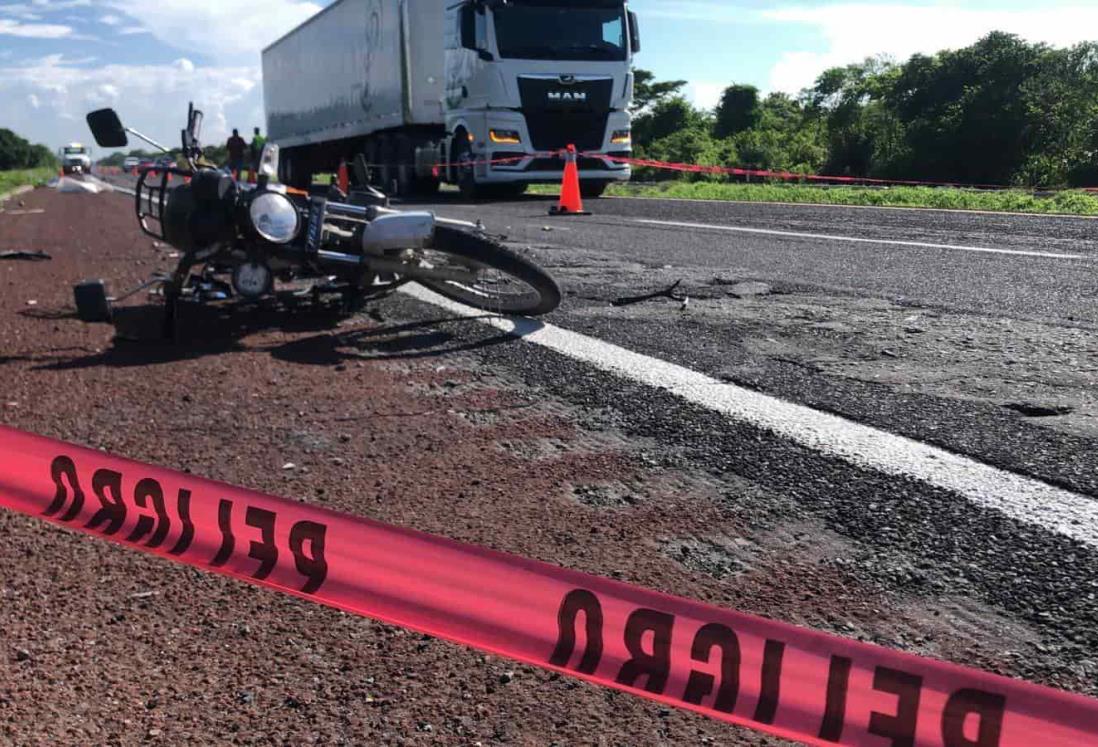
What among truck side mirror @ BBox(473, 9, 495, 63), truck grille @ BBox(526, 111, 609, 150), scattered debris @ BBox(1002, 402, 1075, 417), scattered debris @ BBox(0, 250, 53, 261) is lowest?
scattered debris @ BBox(1002, 402, 1075, 417)

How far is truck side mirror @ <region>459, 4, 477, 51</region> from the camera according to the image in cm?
1683

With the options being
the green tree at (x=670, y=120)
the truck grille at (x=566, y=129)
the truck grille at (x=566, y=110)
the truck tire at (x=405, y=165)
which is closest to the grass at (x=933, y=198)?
the truck grille at (x=566, y=129)

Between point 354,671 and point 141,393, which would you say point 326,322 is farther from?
point 354,671

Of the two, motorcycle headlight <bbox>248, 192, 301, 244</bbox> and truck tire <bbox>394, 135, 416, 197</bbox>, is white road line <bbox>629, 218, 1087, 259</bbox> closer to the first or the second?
motorcycle headlight <bbox>248, 192, 301, 244</bbox>

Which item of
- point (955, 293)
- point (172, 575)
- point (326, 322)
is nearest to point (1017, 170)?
point (955, 293)

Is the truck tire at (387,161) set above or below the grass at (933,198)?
above

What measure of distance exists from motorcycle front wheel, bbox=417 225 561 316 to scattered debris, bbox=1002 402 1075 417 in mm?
2495

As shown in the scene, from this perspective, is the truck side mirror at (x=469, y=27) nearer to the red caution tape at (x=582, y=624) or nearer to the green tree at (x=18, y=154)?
the red caution tape at (x=582, y=624)

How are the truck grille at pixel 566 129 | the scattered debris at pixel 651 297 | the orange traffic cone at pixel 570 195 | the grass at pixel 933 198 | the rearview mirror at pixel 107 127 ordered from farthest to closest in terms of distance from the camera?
the truck grille at pixel 566 129
the grass at pixel 933 198
the orange traffic cone at pixel 570 195
the scattered debris at pixel 651 297
the rearview mirror at pixel 107 127

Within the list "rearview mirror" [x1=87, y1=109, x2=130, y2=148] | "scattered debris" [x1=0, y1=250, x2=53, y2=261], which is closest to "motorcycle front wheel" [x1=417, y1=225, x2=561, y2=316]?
"rearview mirror" [x1=87, y1=109, x2=130, y2=148]

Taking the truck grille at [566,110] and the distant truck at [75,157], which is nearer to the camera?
the truck grille at [566,110]

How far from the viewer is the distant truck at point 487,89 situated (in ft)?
55.1

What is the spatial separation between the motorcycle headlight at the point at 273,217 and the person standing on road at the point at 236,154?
0.59 meters

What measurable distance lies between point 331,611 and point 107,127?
3.54 m
